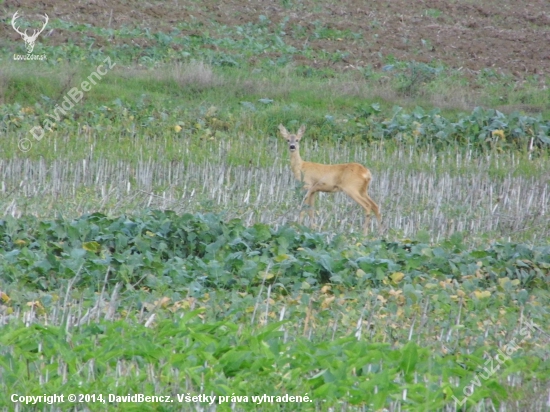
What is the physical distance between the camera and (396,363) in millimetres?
5410

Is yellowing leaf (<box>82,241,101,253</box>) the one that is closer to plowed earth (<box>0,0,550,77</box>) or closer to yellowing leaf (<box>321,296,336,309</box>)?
yellowing leaf (<box>321,296,336,309</box>)

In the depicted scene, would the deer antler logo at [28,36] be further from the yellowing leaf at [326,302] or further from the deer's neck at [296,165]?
the yellowing leaf at [326,302]

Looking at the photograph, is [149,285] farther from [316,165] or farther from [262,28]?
[262,28]

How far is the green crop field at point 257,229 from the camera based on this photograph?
5.22 m

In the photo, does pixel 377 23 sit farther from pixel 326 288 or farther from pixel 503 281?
pixel 326 288

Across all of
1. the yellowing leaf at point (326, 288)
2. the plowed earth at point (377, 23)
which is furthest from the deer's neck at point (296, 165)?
the plowed earth at point (377, 23)

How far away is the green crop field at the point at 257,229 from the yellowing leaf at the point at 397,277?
0.13ft

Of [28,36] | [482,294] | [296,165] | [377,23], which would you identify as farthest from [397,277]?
[377,23]

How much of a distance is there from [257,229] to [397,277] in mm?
1570

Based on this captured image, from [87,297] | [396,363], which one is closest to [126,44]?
→ [87,297]

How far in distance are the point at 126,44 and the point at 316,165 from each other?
11731 mm

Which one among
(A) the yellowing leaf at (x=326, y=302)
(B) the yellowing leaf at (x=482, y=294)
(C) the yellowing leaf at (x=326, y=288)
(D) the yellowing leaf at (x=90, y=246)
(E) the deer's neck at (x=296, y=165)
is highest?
(E) the deer's neck at (x=296, y=165)

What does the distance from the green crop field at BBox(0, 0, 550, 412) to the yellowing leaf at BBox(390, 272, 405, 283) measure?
0.13 ft

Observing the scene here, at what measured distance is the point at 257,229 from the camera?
8734 millimetres
